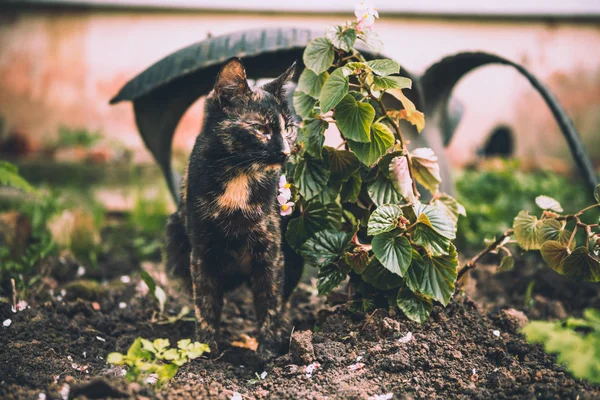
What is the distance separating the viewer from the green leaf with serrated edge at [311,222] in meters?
2.15

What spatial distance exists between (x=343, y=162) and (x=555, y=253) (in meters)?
0.82

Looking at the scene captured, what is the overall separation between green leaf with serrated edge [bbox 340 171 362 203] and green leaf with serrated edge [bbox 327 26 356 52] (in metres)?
0.47

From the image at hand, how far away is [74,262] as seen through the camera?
3207mm

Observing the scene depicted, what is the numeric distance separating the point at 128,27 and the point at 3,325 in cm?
452

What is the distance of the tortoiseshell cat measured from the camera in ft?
6.68

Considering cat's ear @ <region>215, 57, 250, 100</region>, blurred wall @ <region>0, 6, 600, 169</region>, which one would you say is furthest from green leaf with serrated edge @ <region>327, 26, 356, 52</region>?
blurred wall @ <region>0, 6, 600, 169</region>

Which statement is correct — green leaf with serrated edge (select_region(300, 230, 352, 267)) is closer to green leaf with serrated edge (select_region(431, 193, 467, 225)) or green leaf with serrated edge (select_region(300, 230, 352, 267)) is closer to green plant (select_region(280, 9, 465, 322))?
green plant (select_region(280, 9, 465, 322))

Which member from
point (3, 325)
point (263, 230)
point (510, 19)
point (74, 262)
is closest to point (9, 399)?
point (3, 325)

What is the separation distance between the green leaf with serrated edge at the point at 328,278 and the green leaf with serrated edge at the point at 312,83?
640mm

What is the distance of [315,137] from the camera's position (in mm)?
2018

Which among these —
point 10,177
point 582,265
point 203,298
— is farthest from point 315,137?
point 10,177

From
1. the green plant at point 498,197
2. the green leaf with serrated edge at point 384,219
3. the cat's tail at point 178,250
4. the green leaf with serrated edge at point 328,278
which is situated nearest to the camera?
the green leaf with serrated edge at point 384,219

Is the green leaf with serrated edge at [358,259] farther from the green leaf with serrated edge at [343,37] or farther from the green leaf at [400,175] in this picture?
the green leaf with serrated edge at [343,37]

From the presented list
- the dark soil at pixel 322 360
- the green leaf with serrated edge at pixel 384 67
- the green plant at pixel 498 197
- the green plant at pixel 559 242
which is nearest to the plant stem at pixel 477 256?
the green plant at pixel 559 242
